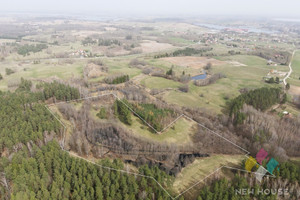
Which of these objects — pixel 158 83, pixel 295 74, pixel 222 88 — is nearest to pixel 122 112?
pixel 158 83

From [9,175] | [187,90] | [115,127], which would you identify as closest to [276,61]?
[187,90]

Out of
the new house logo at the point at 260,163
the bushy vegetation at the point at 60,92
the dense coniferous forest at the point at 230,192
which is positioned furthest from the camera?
the bushy vegetation at the point at 60,92

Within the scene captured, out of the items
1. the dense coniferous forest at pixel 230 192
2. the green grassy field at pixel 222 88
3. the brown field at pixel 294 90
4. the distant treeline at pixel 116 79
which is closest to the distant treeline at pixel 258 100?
the green grassy field at pixel 222 88

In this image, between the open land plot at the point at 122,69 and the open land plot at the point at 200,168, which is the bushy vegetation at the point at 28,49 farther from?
the open land plot at the point at 200,168

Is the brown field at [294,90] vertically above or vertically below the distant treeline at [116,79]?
below

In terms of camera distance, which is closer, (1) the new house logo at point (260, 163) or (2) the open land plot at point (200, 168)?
(1) the new house logo at point (260, 163)

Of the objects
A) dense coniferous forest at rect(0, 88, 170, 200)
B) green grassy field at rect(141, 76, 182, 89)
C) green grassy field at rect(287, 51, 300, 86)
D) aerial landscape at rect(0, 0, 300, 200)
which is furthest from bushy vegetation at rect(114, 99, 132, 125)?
green grassy field at rect(287, 51, 300, 86)

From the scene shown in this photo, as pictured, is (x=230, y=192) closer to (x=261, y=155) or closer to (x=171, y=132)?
(x=261, y=155)
